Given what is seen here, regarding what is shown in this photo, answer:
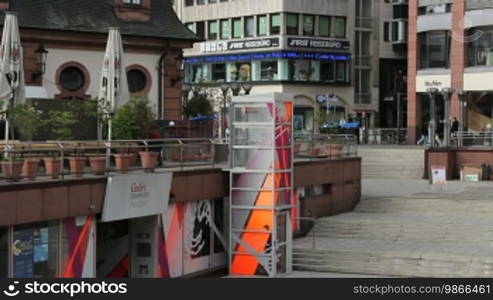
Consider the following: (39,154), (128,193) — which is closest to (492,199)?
(128,193)

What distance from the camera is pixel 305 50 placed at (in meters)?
74.8

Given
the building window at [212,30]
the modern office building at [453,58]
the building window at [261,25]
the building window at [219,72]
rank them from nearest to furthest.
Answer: the modern office building at [453,58]
the building window at [261,25]
the building window at [219,72]
the building window at [212,30]

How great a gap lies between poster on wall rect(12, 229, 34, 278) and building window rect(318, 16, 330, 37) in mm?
55665

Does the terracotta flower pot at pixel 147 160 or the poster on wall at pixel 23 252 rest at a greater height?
the terracotta flower pot at pixel 147 160

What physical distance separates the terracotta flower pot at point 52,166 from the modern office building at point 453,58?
4023cm

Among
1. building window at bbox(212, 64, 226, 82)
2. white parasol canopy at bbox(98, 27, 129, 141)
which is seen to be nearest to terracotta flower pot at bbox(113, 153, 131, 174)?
white parasol canopy at bbox(98, 27, 129, 141)

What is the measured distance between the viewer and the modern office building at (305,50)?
74500 mm

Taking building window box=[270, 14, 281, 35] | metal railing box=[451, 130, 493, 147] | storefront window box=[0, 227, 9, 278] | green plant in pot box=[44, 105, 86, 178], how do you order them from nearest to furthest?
1. storefront window box=[0, 227, 9, 278]
2. green plant in pot box=[44, 105, 86, 178]
3. metal railing box=[451, 130, 493, 147]
4. building window box=[270, 14, 281, 35]

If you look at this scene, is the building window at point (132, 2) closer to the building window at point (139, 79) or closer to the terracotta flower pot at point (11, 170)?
the building window at point (139, 79)

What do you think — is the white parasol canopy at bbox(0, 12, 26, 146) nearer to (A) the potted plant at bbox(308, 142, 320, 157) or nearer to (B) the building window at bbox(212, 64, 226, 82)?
(A) the potted plant at bbox(308, 142, 320, 157)

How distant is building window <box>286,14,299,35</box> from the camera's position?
73938 millimetres

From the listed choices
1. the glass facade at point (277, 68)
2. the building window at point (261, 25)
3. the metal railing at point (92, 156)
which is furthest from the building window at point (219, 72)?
the metal railing at point (92, 156)

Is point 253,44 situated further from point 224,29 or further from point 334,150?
point 334,150

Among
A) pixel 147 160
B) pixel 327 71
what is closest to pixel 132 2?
pixel 147 160
